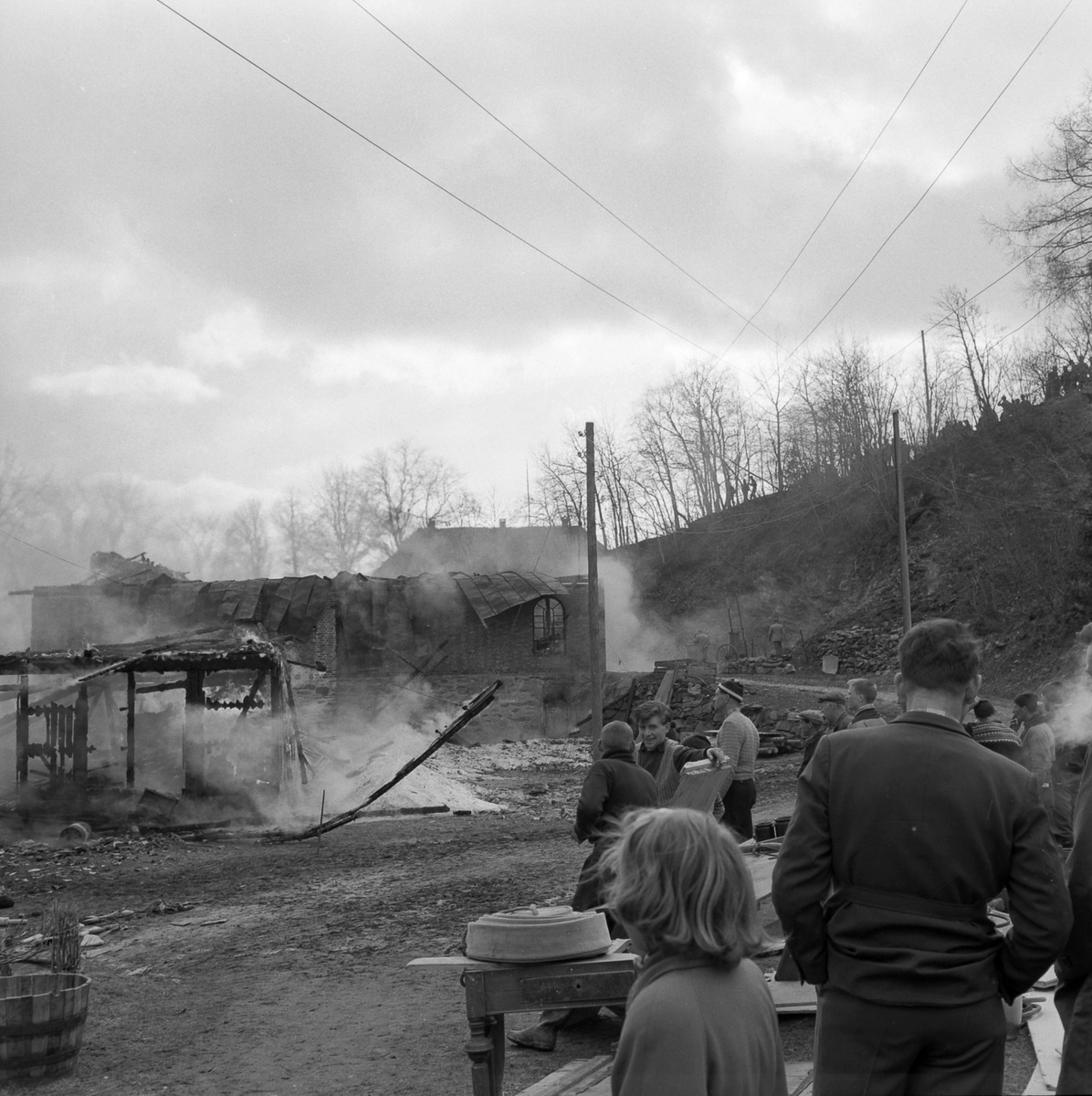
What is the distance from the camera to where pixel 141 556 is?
35.8 meters

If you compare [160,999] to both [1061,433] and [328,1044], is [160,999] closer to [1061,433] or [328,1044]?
[328,1044]

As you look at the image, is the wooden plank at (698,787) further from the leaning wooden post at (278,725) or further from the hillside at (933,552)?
the hillside at (933,552)

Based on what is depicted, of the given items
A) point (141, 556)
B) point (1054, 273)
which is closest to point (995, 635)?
point (1054, 273)

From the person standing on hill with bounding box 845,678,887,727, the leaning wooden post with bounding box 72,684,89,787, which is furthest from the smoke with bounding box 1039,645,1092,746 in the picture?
the leaning wooden post with bounding box 72,684,89,787

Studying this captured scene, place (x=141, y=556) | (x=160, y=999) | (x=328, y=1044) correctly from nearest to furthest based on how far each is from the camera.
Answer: (x=328, y=1044) → (x=160, y=999) → (x=141, y=556)

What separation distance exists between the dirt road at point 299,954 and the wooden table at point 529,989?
133 centimetres

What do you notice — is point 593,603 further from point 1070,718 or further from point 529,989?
point 529,989

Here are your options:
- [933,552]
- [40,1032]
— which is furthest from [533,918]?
[933,552]

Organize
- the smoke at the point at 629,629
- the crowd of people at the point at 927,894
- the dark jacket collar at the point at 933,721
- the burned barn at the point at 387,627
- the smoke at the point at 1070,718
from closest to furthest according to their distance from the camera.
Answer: the crowd of people at the point at 927,894 → the dark jacket collar at the point at 933,721 → the smoke at the point at 1070,718 → the burned barn at the point at 387,627 → the smoke at the point at 629,629

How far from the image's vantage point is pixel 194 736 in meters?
19.0

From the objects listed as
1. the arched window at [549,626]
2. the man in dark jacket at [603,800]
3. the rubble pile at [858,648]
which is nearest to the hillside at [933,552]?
the rubble pile at [858,648]

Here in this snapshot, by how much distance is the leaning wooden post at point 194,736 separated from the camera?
18.9 m

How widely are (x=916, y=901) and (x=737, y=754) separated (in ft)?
23.4

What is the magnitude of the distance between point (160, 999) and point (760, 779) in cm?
1594
